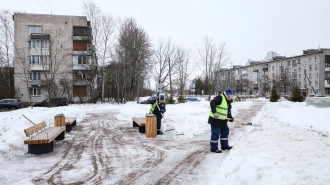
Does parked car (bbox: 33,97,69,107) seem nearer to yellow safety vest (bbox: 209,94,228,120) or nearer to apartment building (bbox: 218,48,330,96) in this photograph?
yellow safety vest (bbox: 209,94,228,120)

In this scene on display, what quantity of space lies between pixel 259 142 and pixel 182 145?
8.45 feet

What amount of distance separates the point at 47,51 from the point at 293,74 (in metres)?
65.9

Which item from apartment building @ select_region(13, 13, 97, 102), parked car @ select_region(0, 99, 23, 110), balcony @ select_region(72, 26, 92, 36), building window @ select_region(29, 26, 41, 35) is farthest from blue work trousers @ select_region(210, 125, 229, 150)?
building window @ select_region(29, 26, 41, 35)

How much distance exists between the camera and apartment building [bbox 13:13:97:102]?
1663 inches

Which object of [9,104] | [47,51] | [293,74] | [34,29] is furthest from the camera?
[293,74]

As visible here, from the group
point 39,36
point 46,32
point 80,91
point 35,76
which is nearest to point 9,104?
point 80,91

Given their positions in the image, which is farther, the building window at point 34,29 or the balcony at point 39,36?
the building window at point 34,29

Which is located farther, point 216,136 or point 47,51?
point 47,51

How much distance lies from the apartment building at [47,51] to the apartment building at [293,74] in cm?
3114

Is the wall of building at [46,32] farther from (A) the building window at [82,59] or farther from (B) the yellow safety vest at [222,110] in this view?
(B) the yellow safety vest at [222,110]

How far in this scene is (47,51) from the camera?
41.8 m

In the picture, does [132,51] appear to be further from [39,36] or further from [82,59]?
[39,36]

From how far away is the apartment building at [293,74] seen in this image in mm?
66375

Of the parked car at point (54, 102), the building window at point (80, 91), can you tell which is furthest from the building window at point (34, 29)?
the parked car at point (54, 102)
